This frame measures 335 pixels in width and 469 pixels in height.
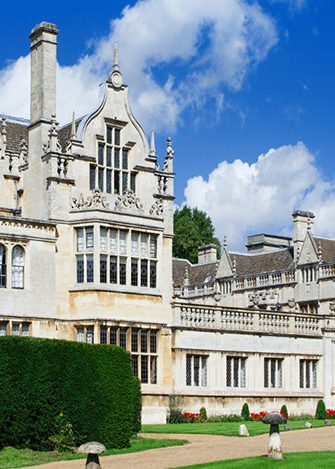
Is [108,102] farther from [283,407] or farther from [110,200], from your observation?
[283,407]

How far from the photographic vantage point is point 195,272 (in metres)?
67.9

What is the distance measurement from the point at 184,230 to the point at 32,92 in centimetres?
4337

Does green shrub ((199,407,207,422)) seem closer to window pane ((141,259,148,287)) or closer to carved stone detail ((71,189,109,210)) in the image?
window pane ((141,259,148,287))

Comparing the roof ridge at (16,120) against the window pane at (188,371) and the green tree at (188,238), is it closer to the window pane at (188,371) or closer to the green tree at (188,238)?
the window pane at (188,371)

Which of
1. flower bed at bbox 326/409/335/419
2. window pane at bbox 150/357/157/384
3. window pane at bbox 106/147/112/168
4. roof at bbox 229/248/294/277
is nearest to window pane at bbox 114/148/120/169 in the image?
window pane at bbox 106/147/112/168

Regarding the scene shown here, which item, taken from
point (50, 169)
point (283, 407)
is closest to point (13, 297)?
point (50, 169)

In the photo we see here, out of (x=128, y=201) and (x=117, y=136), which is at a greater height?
(x=117, y=136)

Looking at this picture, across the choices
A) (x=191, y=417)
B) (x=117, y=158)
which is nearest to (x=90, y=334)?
(x=191, y=417)

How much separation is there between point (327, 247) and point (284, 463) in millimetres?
38594

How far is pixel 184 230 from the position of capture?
80625mm

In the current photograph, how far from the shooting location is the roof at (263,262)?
6109cm

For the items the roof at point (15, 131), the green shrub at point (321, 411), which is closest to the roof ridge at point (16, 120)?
the roof at point (15, 131)

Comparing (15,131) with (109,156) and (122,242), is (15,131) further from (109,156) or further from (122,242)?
(122,242)

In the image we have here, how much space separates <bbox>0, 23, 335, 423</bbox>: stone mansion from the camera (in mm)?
35438
